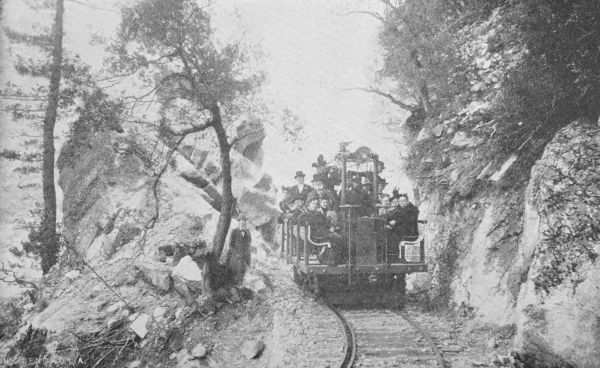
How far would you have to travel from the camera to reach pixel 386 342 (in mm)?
6680

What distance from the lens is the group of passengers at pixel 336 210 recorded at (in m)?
8.84

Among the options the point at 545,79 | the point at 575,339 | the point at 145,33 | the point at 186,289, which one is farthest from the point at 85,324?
the point at 545,79

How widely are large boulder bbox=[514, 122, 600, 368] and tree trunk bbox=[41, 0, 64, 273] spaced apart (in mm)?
11647

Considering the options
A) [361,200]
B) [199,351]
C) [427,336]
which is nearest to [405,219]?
[361,200]

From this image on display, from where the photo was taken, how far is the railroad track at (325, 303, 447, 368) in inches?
232

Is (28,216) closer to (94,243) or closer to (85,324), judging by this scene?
(94,243)

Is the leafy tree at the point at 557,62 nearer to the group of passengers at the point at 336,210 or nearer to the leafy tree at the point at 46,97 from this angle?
the group of passengers at the point at 336,210

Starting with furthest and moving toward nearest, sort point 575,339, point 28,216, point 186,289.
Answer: point 28,216 < point 186,289 < point 575,339

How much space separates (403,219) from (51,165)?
1005 cm

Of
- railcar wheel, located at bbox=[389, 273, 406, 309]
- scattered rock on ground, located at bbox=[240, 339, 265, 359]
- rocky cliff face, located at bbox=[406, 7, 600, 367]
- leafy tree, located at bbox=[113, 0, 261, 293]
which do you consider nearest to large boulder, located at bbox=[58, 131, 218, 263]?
leafy tree, located at bbox=[113, 0, 261, 293]

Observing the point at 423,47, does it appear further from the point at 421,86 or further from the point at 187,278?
the point at 187,278

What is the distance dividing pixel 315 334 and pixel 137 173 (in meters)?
9.68

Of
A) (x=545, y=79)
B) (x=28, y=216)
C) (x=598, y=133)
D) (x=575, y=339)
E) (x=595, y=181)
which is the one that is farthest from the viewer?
(x=28, y=216)

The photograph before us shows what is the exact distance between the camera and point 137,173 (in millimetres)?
14219
